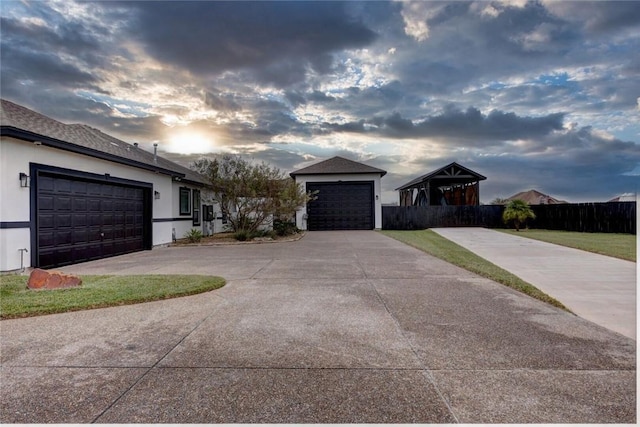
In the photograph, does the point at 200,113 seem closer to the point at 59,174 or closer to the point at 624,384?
the point at 59,174

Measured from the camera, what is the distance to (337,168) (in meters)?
23.0

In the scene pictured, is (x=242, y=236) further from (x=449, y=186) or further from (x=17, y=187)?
(x=449, y=186)

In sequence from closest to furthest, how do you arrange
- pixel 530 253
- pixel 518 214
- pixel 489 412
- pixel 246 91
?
1. pixel 489 412
2. pixel 530 253
3. pixel 246 91
4. pixel 518 214

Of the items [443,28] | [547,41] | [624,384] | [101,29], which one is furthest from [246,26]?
[624,384]

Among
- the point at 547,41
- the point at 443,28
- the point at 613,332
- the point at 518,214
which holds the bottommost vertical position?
the point at 613,332

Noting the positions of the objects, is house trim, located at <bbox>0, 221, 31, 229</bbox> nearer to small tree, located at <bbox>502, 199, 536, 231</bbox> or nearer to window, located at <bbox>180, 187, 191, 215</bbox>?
window, located at <bbox>180, 187, 191, 215</bbox>

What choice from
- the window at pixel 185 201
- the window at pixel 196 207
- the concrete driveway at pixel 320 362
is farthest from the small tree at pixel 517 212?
the window at pixel 185 201

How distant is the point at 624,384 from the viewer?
9.21 feet

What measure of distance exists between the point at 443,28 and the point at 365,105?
7.09 metres

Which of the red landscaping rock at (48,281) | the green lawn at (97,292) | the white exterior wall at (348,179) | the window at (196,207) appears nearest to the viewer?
the green lawn at (97,292)

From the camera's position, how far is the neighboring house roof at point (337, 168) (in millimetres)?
22344

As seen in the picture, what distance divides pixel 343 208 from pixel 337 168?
2660 millimetres

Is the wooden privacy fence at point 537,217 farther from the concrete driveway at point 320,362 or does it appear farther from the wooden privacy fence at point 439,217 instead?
the concrete driveway at point 320,362

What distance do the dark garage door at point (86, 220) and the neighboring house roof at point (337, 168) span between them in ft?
37.1
